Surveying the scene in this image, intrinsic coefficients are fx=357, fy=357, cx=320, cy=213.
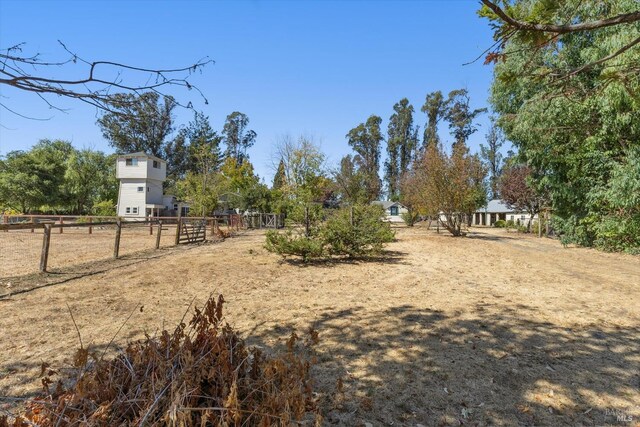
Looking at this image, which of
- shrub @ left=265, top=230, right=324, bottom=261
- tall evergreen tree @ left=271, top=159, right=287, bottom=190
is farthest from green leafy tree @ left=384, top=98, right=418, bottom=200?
shrub @ left=265, top=230, right=324, bottom=261

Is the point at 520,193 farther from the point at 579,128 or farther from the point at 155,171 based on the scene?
the point at 155,171

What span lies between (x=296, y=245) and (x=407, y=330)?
17.2 ft

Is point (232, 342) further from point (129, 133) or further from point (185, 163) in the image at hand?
point (185, 163)

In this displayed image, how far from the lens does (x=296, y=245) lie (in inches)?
365

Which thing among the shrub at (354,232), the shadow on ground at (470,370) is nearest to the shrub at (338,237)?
the shrub at (354,232)

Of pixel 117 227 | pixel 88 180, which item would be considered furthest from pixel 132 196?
pixel 117 227

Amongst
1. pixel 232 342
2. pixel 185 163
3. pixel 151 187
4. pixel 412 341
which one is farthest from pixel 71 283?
pixel 185 163

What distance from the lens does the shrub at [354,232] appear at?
32.6 ft

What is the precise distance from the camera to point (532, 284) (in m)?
7.36

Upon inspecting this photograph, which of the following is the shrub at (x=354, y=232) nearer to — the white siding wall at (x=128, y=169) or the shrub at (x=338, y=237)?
the shrub at (x=338, y=237)

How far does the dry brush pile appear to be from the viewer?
1.65 metres

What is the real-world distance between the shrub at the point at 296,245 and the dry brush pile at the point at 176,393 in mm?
6970

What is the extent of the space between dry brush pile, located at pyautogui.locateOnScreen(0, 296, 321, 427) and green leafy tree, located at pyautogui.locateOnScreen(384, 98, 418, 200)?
60204mm

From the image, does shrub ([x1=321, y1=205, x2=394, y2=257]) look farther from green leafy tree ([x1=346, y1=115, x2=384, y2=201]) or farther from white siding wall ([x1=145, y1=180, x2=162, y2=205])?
green leafy tree ([x1=346, y1=115, x2=384, y2=201])
